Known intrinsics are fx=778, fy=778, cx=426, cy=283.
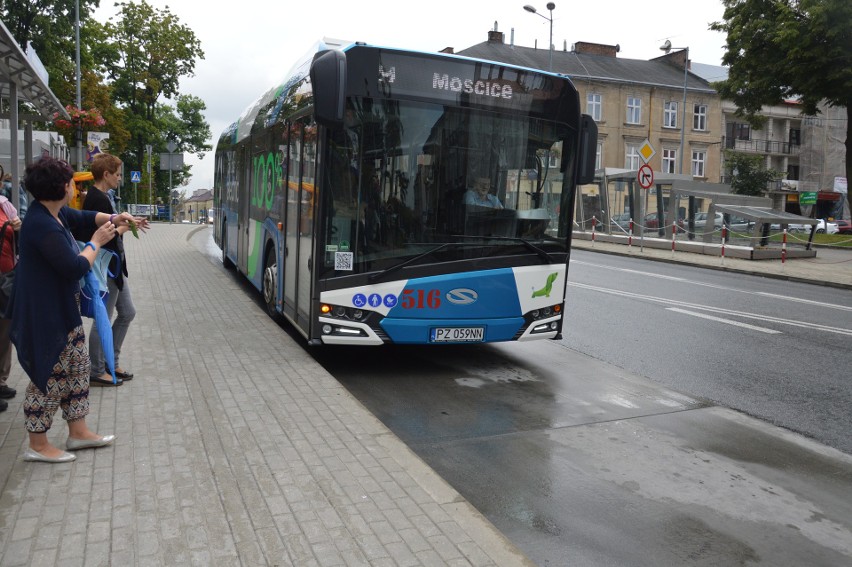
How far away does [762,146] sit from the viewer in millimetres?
70188

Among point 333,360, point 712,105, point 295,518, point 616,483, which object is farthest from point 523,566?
point 712,105

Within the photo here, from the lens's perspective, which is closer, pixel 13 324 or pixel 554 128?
pixel 13 324

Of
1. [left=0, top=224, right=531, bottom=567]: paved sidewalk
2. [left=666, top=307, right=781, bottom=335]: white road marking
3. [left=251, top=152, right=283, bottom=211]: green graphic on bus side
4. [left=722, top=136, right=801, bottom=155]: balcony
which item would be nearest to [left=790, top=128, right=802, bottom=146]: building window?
[left=722, top=136, right=801, bottom=155]: balcony

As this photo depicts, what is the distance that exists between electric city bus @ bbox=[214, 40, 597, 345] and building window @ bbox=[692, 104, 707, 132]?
59.7 m

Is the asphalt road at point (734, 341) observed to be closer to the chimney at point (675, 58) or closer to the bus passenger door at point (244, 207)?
the bus passenger door at point (244, 207)

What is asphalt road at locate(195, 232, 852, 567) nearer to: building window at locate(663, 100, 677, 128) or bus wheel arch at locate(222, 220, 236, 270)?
bus wheel arch at locate(222, 220, 236, 270)

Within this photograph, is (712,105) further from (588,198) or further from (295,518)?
(295,518)

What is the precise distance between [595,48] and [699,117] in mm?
10241

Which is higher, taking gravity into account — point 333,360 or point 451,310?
point 451,310

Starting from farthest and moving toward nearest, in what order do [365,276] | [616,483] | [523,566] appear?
[365,276] < [616,483] < [523,566]

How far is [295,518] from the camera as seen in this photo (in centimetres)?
392

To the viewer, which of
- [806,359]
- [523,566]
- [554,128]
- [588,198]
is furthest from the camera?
[588,198]

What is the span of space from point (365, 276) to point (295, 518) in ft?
12.4

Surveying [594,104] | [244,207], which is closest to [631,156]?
[594,104]
